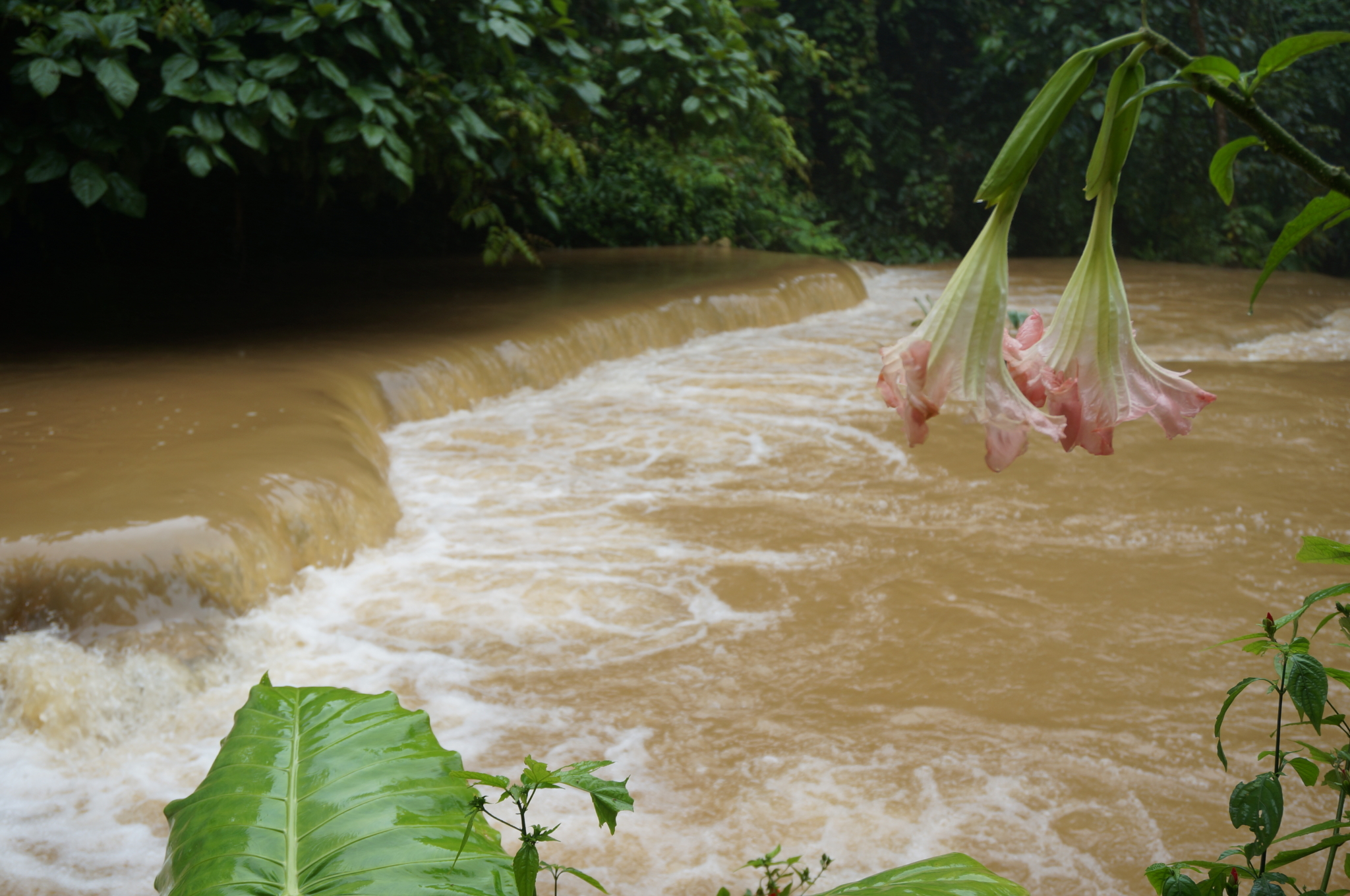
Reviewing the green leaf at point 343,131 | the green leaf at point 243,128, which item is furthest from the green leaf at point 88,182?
the green leaf at point 343,131

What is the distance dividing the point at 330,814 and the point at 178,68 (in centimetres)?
519

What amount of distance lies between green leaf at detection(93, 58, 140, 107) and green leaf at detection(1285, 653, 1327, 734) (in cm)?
525

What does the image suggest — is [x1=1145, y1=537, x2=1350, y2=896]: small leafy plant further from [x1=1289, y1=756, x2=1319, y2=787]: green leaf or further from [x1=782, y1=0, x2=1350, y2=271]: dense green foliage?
[x1=782, y1=0, x2=1350, y2=271]: dense green foliage

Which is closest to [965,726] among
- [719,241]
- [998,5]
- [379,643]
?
[379,643]

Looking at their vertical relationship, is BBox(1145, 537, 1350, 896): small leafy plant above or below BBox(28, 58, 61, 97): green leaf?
below

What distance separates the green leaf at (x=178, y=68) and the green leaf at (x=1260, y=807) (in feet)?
18.4

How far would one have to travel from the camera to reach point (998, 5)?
1481 cm

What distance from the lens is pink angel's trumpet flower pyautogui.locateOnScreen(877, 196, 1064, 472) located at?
0.63 metres

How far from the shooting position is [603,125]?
12.0 metres

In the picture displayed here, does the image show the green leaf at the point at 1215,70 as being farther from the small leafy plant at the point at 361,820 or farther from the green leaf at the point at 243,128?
the green leaf at the point at 243,128

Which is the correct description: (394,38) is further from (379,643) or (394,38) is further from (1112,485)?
(1112,485)

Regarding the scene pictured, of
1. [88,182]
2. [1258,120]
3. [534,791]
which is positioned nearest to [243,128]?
[88,182]

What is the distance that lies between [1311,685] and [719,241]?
12.9 metres

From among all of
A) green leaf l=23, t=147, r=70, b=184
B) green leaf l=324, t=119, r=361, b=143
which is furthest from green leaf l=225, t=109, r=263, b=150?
green leaf l=23, t=147, r=70, b=184
